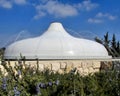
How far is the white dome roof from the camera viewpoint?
900 cm

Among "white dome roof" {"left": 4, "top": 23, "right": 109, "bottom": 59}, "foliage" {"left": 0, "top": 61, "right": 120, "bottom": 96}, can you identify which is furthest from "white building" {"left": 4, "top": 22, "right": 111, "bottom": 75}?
"foliage" {"left": 0, "top": 61, "right": 120, "bottom": 96}

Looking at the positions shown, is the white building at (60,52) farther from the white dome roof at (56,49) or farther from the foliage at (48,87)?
the foliage at (48,87)

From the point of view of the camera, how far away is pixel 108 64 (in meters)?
9.13

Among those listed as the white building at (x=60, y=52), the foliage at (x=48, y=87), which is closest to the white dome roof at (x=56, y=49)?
the white building at (x=60, y=52)

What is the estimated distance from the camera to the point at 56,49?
9039mm

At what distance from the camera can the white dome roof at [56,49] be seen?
9.00m

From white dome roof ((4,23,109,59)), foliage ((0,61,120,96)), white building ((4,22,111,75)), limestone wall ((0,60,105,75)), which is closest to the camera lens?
foliage ((0,61,120,96))

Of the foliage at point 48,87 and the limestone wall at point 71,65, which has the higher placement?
the limestone wall at point 71,65

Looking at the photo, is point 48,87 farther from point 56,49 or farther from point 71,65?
point 56,49

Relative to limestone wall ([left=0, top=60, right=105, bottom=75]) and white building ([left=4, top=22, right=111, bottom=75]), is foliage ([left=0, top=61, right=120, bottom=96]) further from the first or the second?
white building ([left=4, top=22, right=111, bottom=75])

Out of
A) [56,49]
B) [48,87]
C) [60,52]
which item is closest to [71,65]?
[60,52]

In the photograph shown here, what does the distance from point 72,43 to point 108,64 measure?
112 centimetres

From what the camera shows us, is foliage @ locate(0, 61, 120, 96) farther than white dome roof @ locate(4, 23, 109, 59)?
No

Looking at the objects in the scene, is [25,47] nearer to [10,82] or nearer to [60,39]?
[60,39]
